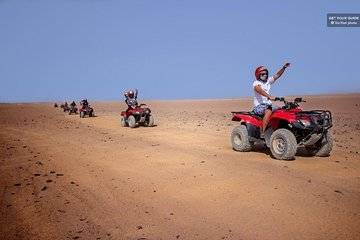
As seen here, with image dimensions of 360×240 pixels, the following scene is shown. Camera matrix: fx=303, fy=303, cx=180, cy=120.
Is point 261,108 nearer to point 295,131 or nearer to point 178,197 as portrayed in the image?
point 295,131

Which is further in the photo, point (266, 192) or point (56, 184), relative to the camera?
point (56, 184)

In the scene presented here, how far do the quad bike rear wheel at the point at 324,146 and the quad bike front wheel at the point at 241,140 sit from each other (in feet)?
5.66

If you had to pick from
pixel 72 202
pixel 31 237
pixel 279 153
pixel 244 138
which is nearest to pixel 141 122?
pixel 244 138

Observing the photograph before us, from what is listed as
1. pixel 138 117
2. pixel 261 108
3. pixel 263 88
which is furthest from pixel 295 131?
pixel 138 117

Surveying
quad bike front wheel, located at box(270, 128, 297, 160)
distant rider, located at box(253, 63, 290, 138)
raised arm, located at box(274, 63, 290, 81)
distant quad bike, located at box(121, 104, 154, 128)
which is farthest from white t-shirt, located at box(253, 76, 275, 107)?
distant quad bike, located at box(121, 104, 154, 128)

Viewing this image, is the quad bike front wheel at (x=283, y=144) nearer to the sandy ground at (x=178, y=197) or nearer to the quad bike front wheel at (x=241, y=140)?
the sandy ground at (x=178, y=197)

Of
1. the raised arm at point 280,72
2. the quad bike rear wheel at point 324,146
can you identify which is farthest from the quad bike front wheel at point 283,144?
the raised arm at point 280,72

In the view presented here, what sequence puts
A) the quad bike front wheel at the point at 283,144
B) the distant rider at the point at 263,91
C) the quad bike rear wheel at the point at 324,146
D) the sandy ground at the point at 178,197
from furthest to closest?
the distant rider at the point at 263,91
the quad bike rear wheel at the point at 324,146
the quad bike front wheel at the point at 283,144
the sandy ground at the point at 178,197

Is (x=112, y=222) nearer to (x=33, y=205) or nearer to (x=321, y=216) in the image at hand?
(x=33, y=205)

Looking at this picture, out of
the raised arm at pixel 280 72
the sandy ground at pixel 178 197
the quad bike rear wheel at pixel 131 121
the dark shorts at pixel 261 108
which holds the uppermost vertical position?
the raised arm at pixel 280 72

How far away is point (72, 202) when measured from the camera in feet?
14.9

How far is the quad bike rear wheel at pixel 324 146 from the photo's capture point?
7.58 m

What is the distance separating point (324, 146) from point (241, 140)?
2156mm

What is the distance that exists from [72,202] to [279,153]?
4932mm
